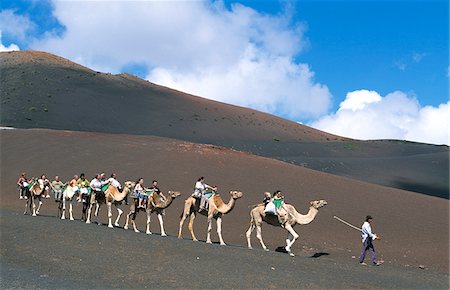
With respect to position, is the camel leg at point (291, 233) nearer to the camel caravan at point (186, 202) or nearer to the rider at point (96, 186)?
the camel caravan at point (186, 202)

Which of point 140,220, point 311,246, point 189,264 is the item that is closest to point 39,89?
point 140,220

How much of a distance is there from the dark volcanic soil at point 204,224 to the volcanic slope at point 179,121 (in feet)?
54.2

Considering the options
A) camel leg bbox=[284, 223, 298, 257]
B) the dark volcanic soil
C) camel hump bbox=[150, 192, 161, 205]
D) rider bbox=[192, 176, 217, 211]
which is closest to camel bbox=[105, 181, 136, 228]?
camel hump bbox=[150, 192, 161, 205]

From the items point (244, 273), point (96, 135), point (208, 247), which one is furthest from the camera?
point (96, 135)

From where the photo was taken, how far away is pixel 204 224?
26922 millimetres

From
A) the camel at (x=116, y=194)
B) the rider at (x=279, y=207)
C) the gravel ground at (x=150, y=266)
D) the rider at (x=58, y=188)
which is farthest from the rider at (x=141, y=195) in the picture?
the rider at (x=279, y=207)

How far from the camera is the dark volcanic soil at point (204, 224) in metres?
14.8

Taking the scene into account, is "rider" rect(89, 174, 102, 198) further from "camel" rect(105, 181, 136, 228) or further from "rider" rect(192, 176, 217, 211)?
"rider" rect(192, 176, 217, 211)

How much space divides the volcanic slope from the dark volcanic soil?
54.2ft

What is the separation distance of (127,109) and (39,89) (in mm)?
13434

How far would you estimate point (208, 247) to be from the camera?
59.6 feet

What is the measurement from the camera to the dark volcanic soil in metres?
14.8

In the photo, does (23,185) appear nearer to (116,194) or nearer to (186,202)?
(116,194)

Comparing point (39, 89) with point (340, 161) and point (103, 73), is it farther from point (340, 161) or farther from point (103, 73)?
point (340, 161)
